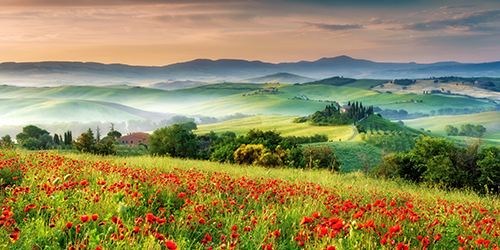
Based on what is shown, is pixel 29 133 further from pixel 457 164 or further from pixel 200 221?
pixel 200 221

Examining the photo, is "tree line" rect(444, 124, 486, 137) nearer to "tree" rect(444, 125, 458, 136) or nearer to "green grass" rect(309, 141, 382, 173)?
"tree" rect(444, 125, 458, 136)

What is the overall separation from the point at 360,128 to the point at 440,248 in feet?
418

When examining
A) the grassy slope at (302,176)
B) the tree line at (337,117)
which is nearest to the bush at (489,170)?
the grassy slope at (302,176)

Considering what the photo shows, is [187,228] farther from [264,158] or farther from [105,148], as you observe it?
[105,148]

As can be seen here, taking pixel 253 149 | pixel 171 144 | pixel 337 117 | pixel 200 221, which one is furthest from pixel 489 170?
pixel 337 117

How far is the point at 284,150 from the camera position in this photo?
1171 inches

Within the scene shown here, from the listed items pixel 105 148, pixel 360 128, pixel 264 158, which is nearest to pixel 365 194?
pixel 264 158

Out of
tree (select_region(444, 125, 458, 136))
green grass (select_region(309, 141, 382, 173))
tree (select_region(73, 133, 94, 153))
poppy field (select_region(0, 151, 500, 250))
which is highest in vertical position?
poppy field (select_region(0, 151, 500, 250))

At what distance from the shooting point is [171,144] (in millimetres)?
39062

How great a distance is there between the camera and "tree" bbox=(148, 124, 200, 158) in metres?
38.4

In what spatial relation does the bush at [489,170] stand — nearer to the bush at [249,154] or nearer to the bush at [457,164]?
the bush at [457,164]

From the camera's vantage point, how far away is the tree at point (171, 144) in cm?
3841

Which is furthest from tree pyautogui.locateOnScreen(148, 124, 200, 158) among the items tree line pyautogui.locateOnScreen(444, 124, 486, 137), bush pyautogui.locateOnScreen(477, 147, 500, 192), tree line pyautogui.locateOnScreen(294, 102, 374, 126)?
tree line pyautogui.locateOnScreen(444, 124, 486, 137)

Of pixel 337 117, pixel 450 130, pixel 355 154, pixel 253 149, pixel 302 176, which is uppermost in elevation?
pixel 302 176
